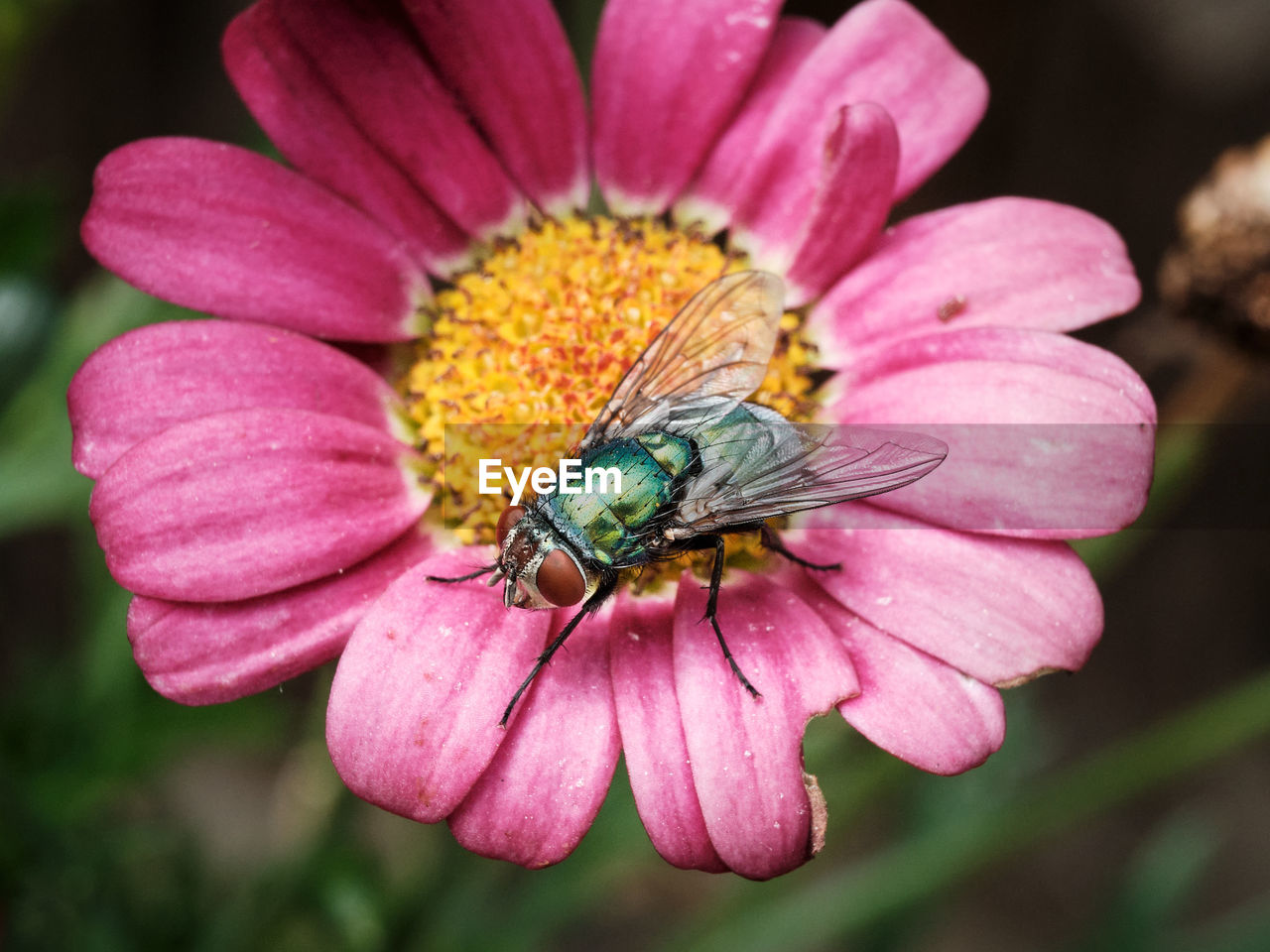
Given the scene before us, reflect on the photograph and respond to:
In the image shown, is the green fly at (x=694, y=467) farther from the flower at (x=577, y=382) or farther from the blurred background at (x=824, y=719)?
the blurred background at (x=824, y=719)

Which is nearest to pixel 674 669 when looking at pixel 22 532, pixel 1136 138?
pixel 22 532

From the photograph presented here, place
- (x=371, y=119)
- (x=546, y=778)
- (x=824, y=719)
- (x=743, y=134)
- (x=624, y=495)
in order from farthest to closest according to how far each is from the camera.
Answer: (x=824, y=719) < (x=743, y=134) < (x=371, y=119) < (x=624, y=495) < (x=546, y=778)

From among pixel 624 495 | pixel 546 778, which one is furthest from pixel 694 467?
pixel 546 778

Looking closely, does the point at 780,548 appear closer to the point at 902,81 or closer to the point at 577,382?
the point at 577,382

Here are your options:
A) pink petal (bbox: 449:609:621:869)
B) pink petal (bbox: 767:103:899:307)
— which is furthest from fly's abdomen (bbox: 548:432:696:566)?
pink petal (bbox: 767:103:899:307)

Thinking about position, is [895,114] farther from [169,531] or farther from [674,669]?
[169,531]

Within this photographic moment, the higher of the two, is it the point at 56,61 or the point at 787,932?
the point at 56,61

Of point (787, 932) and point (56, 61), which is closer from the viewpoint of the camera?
point (787, 932)

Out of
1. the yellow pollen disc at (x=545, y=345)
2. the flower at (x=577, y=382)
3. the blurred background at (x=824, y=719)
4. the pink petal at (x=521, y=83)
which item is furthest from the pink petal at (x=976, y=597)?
the pink petal at (x=521, y=83)
